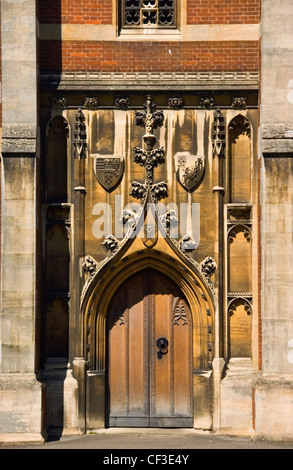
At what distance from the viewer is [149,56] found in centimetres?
1343

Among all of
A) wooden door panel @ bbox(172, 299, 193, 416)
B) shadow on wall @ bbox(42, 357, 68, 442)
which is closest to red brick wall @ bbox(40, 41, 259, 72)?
wooden door panel @ bbox(172, 299, 193, 416)

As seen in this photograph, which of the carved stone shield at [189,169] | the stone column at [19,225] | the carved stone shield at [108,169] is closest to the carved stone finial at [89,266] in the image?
the stone column at [19,225]

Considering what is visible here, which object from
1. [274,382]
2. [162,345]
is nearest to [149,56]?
[162,345]

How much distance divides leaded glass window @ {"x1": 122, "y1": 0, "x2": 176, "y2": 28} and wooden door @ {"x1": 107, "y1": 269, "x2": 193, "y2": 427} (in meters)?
4.01

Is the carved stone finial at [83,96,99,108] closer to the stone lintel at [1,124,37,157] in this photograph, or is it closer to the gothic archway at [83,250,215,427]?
the stone lintel at [1,124,37,157]

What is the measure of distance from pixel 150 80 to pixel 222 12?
1.60 metres

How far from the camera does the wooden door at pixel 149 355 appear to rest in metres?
13.6

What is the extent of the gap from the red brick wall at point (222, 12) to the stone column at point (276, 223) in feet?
1.67

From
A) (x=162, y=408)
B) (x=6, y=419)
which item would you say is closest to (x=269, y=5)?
(x=162, y=408)

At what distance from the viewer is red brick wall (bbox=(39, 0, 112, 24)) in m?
13.5

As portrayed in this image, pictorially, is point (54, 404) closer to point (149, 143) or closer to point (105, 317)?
point (105, 317)

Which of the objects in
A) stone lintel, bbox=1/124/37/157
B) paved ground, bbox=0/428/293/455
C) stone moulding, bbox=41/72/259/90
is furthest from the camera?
stone moulding, bbox=41/72/259/90

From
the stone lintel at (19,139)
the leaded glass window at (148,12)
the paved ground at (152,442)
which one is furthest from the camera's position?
the leaded glass window at (148,12)

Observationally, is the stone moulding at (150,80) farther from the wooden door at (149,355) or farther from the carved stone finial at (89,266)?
the wooden door at (149,355)
